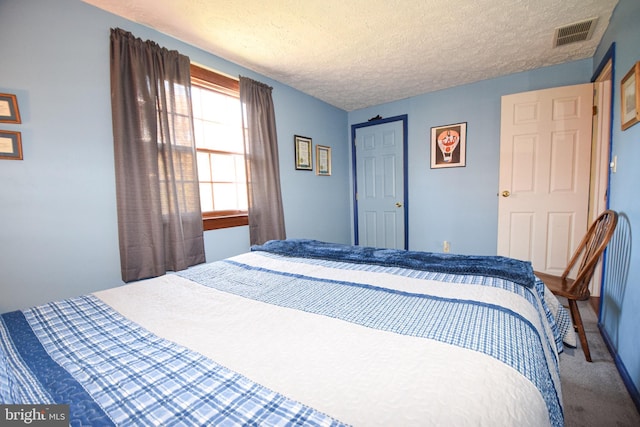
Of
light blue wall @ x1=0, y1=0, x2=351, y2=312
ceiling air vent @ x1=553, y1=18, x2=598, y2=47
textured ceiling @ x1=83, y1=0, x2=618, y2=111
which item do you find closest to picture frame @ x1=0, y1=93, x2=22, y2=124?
light blue wall @ x1=0, y1=0, x2=351, y2=312

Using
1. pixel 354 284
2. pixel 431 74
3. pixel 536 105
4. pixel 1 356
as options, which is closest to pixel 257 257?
pixel 354 284

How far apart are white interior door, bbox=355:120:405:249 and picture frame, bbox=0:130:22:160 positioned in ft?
12.0

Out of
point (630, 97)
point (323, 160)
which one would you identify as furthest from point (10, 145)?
point (630, 97)

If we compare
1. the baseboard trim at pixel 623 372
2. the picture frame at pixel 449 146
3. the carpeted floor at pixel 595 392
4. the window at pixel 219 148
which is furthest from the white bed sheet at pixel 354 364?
the picture frame at pixel 449 146

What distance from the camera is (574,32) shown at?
225cm

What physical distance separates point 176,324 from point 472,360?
2.99 ft

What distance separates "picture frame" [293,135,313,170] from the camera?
3.38m

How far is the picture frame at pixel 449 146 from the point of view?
11.2 ft

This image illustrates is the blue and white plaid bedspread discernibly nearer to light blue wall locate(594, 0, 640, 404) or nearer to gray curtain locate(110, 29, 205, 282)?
gray curtain locate(110, 29, 205, 282)

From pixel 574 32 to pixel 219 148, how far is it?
3295mm

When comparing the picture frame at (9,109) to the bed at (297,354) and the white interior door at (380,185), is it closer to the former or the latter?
the bed at (297,354)

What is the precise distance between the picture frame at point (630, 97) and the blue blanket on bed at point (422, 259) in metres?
1.06

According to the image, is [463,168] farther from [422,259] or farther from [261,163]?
[261,163]

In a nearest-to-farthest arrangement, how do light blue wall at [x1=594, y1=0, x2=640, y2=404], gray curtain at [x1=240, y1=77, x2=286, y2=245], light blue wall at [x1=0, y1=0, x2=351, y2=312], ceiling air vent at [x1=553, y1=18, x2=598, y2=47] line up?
light blue wall at [x1=594, y1=0, x2=640, y2=404]
light blue wall at [x1=0, y1=0, x2=351, y2=312]
ceiling air vent at [x1=553, y1=18, x2=598, y2=47]
gray curtain at [x1=240, y1=77, x2=286, y2=245]
